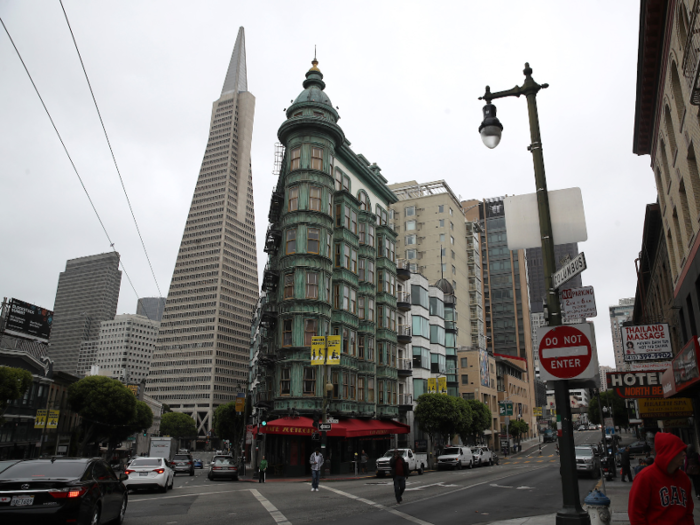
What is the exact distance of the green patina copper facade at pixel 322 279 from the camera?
123ft

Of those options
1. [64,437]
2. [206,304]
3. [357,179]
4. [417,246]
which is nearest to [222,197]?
[206,304]

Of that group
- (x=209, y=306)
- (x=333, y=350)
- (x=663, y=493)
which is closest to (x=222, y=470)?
(x=333, y=350)

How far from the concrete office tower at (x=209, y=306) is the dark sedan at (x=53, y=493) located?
174m

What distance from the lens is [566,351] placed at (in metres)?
6.95

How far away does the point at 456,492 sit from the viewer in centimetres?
2061

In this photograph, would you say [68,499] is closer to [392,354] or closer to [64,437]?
[392,354]

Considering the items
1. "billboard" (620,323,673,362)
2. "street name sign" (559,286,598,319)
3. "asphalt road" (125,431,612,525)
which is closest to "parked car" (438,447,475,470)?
"asphalt road" (125,431,612,525)

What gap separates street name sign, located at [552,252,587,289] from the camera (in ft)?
22.7

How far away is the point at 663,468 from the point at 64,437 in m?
73.5

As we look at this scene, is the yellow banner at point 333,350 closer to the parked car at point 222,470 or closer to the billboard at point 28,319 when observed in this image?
the parked car at point 222,470

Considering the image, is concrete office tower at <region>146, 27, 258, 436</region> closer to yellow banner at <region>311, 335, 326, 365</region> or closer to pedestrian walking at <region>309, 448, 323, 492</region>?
yellow banner at <region>311, 335, 326, 365</region>

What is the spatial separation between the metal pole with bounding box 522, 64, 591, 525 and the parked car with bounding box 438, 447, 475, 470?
37251 millimetres

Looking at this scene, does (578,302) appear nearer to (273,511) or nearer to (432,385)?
(273,511)

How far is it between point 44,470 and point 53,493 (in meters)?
0.93
